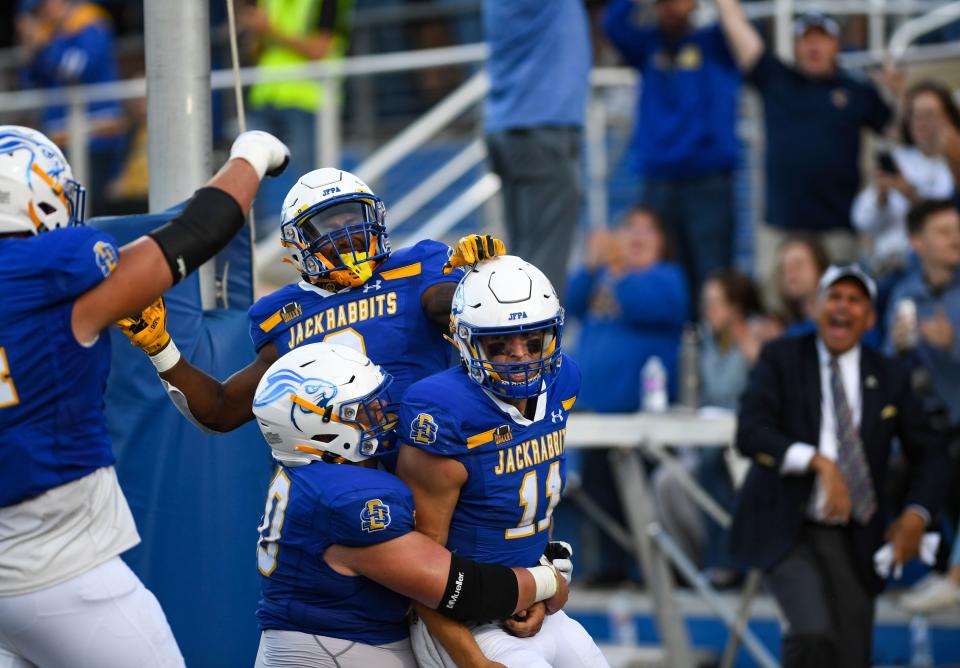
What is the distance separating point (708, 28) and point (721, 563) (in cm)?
304

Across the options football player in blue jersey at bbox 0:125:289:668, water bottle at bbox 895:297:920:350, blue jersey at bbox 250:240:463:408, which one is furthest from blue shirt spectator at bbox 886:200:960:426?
football player in blue jersey at bbox 0:125:289:668

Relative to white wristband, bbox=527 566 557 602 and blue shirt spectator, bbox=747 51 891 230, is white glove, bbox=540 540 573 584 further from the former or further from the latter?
blue shirt spectator, bbox=747 51 891 230

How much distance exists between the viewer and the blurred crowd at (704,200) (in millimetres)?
6617

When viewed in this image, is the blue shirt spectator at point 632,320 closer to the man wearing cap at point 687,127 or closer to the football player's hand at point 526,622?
the man wearing cap at point 687,127

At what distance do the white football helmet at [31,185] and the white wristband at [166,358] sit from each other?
0.54 metres

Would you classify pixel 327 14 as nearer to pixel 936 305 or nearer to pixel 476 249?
pixel 936 305

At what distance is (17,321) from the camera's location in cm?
342

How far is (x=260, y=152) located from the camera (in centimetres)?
396

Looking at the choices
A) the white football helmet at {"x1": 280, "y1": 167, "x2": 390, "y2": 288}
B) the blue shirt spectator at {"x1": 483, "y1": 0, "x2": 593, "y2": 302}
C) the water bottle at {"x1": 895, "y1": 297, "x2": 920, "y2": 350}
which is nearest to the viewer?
the white football helmet at {"x1": 280, "y1": 167, "x2": 390, "y2": 288}

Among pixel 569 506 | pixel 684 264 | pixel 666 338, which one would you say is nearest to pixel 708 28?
pixel 684 264

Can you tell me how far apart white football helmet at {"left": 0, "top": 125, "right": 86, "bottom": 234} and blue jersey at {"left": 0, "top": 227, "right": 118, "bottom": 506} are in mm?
75

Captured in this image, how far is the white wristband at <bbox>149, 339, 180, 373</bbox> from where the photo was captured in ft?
13.4

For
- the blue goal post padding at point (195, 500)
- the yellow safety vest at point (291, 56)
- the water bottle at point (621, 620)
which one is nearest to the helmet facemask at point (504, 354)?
the blue goal post padding at point (195, 500)

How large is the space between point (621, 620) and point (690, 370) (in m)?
1.41
